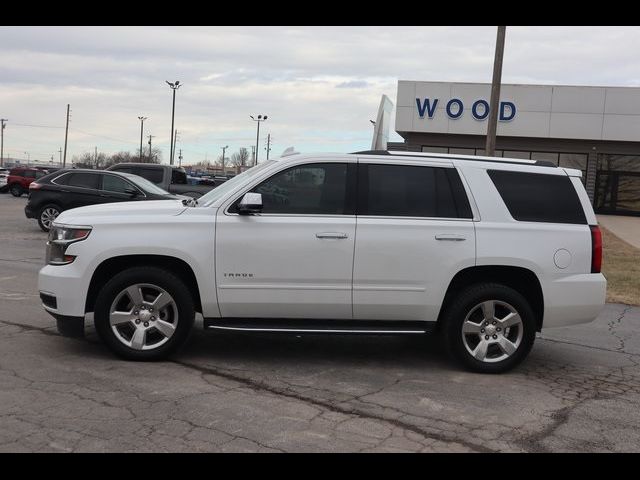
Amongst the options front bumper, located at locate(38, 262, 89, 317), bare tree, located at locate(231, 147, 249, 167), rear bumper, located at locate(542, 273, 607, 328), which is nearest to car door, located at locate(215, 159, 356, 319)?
front bumper, located at locate(38, 262, 89, 317)

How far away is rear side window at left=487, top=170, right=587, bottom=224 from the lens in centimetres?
567

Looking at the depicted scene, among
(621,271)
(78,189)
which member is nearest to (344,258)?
(621,271)

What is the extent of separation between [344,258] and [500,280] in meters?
1.47

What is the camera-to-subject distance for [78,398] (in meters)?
4.58

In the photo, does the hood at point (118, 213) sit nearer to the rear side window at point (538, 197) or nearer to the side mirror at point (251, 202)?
the side mirror at point (251, 202)

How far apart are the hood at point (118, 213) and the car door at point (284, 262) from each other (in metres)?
0.50

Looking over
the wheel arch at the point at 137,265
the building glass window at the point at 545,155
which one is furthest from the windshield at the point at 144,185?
the building glass window at the point at 545,155

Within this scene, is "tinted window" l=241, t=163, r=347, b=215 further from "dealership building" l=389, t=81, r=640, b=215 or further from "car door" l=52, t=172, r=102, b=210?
"dealership building" l=389, t=81, r=640, b=215

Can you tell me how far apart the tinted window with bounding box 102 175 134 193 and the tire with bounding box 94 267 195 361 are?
9843 millimetres

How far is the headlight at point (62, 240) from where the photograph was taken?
5.40 metres

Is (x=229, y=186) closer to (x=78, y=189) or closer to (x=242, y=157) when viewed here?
(x=78, y=189)

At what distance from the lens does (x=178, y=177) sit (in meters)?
18.1

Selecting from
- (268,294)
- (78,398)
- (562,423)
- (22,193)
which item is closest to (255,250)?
(268,294)
